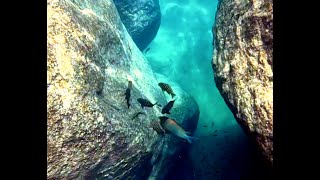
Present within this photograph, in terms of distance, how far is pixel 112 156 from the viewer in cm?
456

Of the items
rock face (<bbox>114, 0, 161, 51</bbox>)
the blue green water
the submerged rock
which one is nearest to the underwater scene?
the submerged rock

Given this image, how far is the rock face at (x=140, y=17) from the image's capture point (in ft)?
33.0

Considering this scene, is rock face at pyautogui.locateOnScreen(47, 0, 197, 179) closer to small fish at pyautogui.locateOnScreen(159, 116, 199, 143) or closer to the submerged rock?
the submerged rock

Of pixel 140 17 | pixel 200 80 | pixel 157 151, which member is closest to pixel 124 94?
pixel 157 151

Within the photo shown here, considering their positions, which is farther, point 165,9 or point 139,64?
point 165,9

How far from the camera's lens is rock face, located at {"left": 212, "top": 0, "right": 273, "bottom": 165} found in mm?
3707

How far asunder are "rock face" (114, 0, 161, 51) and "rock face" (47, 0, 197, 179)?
4.39 m

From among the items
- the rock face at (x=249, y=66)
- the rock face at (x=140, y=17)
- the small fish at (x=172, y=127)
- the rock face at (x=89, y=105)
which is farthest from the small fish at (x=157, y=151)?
the rock face at (x=140, y=17)

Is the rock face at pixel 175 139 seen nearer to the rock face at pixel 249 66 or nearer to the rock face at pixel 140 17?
the rock face at pixel 249 66

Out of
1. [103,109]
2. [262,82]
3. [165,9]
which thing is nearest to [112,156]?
[103,109]

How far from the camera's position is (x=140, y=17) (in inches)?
415

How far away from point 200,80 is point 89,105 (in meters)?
8.12
